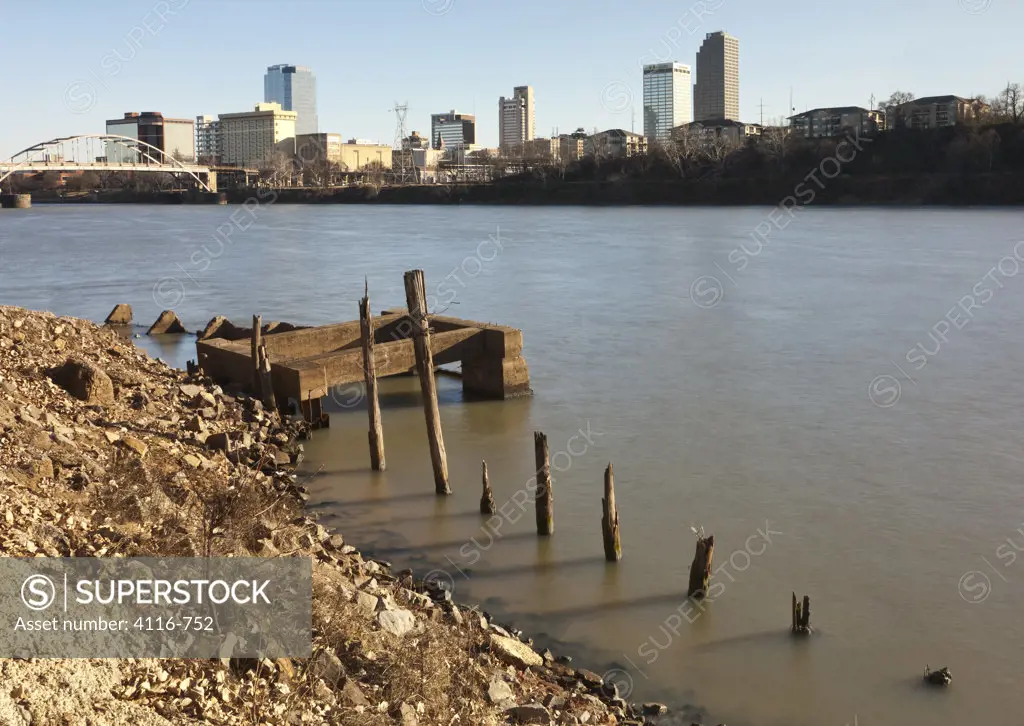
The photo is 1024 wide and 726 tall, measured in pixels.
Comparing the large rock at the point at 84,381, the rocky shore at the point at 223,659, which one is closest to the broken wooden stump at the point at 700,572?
the rocky shore at the point at 223,659

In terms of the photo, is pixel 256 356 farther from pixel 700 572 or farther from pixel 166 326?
pixel 166 326

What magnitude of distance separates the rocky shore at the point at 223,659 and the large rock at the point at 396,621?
0.6 inches

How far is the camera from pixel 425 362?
39.2 feet

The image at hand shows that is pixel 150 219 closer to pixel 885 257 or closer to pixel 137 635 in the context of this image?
pixel 885 257

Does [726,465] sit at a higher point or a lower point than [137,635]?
lower

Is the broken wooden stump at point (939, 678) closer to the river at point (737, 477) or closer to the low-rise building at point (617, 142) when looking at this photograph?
the river at point (737, 477)

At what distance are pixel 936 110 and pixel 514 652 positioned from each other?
419 ft

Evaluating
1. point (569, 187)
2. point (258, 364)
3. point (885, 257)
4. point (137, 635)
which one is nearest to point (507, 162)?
point (569, 187)

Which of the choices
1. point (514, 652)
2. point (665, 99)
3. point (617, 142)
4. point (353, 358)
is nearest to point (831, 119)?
point (617, 142)

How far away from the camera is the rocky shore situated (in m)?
5.16

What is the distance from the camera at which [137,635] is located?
550cm

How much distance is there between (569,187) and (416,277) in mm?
99872

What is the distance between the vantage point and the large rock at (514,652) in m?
7.55

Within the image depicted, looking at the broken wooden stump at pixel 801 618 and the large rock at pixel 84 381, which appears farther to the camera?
the large rock at pixel 84 381
